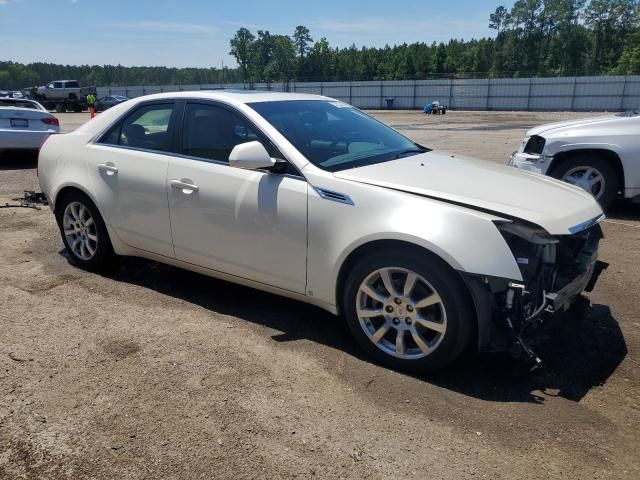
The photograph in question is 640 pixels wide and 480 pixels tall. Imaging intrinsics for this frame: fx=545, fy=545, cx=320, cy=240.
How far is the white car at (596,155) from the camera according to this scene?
22.1 feet

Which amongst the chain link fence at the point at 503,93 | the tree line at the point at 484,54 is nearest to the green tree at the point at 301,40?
the tree line at the point at 484,54

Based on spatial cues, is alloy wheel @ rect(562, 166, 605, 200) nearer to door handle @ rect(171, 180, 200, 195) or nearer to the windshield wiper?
the windshield wiper

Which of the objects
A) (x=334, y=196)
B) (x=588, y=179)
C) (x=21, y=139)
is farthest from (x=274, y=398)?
(x=21, y=139)

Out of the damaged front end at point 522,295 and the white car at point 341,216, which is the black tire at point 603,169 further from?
the damaged front end at point 522,295

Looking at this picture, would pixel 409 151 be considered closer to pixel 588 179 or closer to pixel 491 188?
pixel 491 188

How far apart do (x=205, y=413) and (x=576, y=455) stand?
187 cm

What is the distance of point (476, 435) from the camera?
2.75 metres

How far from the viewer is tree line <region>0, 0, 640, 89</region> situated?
307 ft

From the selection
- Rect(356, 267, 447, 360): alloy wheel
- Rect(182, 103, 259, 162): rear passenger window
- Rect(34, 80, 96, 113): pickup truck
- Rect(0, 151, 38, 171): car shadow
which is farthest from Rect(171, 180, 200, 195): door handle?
Rect(34, 80, 96, 113): pickup truck

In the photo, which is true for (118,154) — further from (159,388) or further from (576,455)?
(576,455)

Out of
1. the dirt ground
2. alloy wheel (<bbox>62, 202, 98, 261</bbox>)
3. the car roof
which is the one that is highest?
Result: the car roof

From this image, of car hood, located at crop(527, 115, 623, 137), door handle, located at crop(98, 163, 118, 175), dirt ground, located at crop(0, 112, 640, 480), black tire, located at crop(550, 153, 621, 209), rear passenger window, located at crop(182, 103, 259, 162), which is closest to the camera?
dirt ground, located at crop(0, 112, 640, 480)

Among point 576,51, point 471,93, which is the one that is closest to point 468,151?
point 471,93

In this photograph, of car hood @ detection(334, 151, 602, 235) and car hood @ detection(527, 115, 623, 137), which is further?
car hood @ detection(527, 115, 623, 137)
